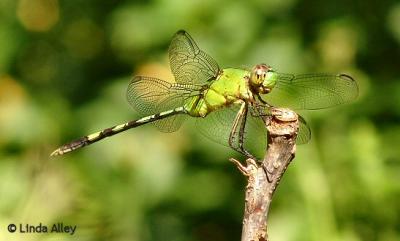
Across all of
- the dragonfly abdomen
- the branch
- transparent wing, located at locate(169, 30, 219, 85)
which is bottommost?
the branch

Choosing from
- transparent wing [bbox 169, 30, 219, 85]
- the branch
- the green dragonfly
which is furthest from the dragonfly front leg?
the branch

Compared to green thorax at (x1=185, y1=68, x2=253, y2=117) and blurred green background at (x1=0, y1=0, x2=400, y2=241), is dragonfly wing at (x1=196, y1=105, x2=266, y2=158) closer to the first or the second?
green thorax at (x1=185, y1=68, x2=253, y2=117)

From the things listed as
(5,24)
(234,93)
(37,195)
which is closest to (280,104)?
(234,93)

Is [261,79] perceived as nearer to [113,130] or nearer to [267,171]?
[113,130]

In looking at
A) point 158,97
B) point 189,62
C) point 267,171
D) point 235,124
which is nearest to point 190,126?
point 158,97

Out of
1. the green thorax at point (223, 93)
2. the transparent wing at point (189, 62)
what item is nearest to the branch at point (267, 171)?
the green thorax at point (223, 93)
